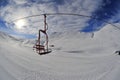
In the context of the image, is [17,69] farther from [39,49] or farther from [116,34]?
[116,34]

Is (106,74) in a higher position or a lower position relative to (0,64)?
lower

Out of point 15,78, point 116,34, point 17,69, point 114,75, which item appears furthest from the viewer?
point 116,34

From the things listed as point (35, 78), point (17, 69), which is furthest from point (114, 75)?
point (17, 69)

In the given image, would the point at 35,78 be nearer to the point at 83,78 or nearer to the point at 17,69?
the point at 17,69

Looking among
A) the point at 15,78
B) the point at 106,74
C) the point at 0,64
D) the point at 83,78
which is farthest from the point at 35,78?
the point at 106,74

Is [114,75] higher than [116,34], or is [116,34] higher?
[116,34]

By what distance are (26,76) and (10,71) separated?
519mm

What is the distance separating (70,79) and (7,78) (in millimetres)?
2254

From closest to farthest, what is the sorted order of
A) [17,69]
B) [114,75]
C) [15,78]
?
[15,78] → [17,69] → [114,75]

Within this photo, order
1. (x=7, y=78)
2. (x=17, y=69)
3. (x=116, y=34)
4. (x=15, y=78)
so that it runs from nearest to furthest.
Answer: (x=7, y=78)
(x=15, y=78)
(x=17, y=69)
(x=116, y=34)

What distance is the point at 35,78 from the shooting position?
5.55m

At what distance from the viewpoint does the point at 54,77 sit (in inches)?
239

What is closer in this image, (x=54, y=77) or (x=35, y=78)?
(x=35, y=78)

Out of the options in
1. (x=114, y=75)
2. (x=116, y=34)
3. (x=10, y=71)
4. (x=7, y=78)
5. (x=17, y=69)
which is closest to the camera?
(x=7, y=78)
